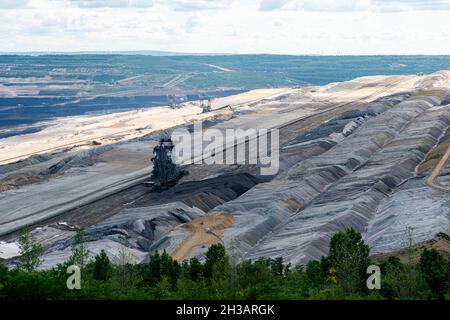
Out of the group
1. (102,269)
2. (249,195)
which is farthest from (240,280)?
(249,195)

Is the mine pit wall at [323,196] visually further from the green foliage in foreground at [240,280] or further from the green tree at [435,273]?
the green tree at [435,273]

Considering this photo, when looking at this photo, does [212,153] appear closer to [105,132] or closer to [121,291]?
[105,132]

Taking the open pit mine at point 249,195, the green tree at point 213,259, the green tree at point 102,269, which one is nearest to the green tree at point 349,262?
the green tree at point 213,259

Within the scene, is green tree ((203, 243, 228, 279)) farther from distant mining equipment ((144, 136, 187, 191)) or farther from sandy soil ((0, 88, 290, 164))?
sandy soil ((0, 88, 290, 164))

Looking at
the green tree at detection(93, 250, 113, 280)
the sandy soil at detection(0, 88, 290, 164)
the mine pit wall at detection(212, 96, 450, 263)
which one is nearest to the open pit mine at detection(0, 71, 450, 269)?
the mine pit wall at detection(212, 96, 450, 263)

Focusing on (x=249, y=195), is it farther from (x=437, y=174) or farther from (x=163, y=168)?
(x=437, y=174)

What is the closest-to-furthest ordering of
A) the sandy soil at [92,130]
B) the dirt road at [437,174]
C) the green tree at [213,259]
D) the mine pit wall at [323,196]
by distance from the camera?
1. the green tree at [213,259]
2. the mine pit wall at [323,196]
3. the dirt road at [437,174]
4. the sandy soil at [92,130]
